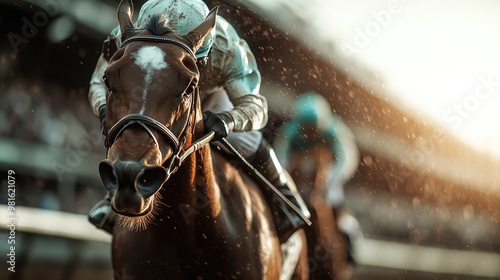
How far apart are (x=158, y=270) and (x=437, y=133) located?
3.01 meters

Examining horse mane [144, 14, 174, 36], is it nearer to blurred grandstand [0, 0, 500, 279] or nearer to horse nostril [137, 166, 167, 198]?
horse nostril [137, 166, 167, 198]

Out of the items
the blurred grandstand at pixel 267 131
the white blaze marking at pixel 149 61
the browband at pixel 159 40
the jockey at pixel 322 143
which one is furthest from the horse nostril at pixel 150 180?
the blurred grandstand at pixel 267 131

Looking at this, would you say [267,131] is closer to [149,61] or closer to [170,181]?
[170,181]

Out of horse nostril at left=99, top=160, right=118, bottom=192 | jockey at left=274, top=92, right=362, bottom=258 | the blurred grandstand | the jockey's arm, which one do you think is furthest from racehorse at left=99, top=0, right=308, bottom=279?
the blurred grandstand

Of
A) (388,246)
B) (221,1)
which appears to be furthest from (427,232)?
(221,1)

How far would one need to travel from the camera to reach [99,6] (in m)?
3.22

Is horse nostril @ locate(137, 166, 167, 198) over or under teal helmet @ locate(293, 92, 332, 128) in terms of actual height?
over

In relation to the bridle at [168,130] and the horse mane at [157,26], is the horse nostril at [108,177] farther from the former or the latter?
the horse mane at [157,26]

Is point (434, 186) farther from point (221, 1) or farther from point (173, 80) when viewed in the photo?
point (173, 80)

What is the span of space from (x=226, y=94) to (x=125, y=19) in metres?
0.47

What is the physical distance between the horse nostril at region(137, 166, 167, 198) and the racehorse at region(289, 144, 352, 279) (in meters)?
0.99

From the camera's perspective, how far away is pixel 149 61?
1.11 meters

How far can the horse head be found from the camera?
1010 millimetres

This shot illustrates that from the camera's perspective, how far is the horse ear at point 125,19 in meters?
1.21
